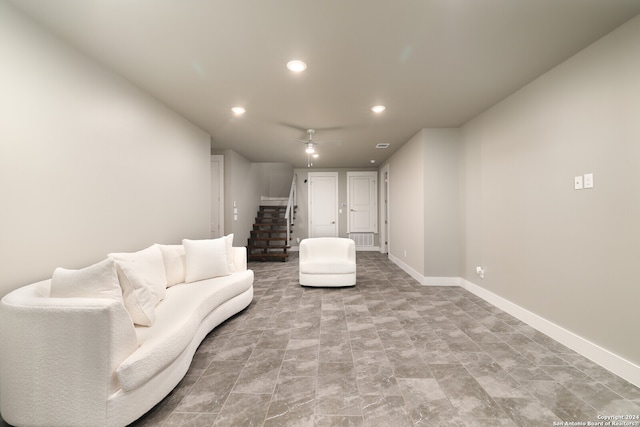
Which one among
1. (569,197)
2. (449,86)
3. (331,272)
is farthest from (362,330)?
(449,86)

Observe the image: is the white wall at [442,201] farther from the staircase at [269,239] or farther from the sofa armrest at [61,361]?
the sofa armrest at [61,361]

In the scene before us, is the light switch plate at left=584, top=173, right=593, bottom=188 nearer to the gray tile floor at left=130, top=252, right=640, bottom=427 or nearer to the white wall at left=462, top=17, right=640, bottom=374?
the white wall at left=462, top=17, right=640, bottom=374

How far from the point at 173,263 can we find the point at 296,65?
96.3 inches

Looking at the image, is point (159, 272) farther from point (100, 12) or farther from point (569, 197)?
point (569, 197)

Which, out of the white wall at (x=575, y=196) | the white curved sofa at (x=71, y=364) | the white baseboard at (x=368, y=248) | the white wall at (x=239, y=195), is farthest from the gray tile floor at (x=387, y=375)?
the white baseboard at (x=368, y=248)

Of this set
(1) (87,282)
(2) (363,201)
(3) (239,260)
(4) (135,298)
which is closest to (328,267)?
(3) (239,260)

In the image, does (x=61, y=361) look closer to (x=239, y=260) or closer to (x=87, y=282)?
(x=87, y=282)

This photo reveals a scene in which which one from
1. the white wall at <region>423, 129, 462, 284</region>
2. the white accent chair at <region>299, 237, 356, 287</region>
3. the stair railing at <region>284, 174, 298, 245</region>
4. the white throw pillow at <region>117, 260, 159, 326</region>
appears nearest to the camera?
the white throw pillow at <region>117, 260, 159, 326</region>

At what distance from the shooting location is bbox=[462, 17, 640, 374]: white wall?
6.61 ft

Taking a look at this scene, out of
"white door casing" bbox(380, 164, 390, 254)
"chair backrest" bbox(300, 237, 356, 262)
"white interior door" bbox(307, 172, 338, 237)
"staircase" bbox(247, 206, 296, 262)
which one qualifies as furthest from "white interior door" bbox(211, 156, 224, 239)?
"white door casing" bbox(380, 164, 390, 254)

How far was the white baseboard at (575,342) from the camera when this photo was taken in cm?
196

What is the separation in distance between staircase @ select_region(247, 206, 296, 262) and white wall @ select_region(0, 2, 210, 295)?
140 inches

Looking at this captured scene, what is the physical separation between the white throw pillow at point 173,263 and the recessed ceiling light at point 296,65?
2.32 metres

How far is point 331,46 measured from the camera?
2254 mm
